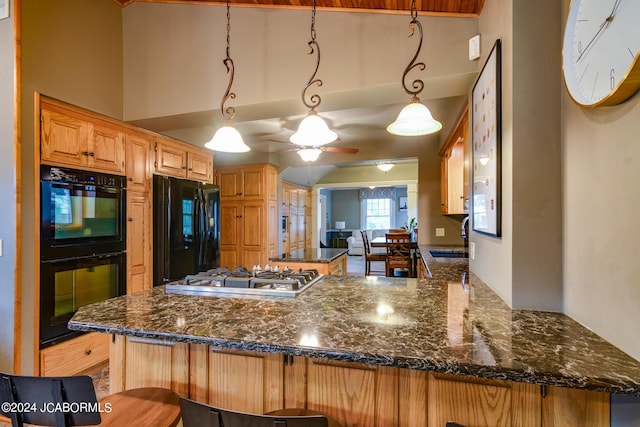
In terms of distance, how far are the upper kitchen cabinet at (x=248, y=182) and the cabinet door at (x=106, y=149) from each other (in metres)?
2.27

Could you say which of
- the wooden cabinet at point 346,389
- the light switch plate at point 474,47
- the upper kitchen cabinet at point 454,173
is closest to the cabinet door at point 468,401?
the wooden cabinet at point 346,389

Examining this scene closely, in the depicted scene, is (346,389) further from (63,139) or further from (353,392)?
(63,139)

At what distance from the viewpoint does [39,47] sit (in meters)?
2.03

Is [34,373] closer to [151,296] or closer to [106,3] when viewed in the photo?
[151,296]

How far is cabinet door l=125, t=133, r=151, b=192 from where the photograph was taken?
8.68 feet

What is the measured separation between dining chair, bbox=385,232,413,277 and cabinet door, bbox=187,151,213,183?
291 cm

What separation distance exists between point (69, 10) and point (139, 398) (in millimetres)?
2694

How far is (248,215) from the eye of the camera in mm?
4793

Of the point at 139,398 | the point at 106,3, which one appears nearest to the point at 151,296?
the point at 139,398

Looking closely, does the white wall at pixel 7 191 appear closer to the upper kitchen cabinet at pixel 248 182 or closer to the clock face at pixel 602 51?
the clock face at pixel 602 51

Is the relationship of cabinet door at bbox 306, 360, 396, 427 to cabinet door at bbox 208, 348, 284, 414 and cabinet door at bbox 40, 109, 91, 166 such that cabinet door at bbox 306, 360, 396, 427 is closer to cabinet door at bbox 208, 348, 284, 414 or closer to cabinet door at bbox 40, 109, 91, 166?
cabinet door at bbox 208, 348, 284, 414

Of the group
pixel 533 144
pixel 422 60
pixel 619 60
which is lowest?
pixel 533 144

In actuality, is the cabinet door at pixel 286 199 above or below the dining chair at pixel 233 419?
above

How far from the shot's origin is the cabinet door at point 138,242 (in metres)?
2.63
